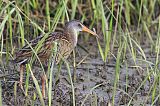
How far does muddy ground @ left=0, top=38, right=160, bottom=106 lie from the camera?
579 cm

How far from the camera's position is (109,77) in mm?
7004

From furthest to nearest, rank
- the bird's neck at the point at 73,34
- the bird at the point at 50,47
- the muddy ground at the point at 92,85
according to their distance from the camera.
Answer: the bird's neck at the point at 73,34 < the bird at the point at 50,47 < the muddy ground at the point at 92,85

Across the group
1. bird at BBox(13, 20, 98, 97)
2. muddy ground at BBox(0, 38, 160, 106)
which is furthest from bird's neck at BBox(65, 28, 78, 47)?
muddy ground at BBox(0, 38, 160, 106)

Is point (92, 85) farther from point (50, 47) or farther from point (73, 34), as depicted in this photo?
point (50, 47)

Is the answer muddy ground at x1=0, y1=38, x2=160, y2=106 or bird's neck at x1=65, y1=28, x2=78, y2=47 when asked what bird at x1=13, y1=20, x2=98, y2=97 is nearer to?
bird's neck at x1=65, y1=28, x2=78, y2=47

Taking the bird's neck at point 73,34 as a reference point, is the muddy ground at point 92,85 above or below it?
below

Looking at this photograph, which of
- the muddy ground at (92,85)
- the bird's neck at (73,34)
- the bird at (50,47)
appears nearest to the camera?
the muddy ground at (92,85)

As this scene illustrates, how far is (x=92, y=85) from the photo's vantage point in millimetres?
6656

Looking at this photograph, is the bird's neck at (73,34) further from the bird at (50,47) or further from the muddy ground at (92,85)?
the muddy ground at (92,85)

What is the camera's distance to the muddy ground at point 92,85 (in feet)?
19.0

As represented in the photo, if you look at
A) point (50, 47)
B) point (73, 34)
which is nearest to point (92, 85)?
point (73, 34)

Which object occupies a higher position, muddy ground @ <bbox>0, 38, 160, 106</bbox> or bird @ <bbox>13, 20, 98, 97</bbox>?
bird @ <bbox>13, 20, 98, 97</bbox>

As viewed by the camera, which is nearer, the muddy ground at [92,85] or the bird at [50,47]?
the muddy ground at [92,85]

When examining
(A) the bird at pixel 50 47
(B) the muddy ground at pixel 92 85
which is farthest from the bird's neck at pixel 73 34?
(B) the muddy ground at pixel 92 85
